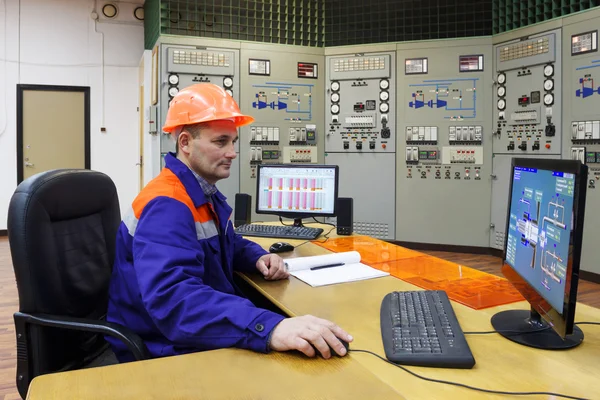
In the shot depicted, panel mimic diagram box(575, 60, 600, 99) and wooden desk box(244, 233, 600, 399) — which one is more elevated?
panel mimic diagram box(575, 60, 600, 99)

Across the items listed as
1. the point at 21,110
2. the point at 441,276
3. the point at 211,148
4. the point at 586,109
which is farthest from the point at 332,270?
the point at 21,110

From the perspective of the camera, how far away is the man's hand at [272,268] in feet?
5.72

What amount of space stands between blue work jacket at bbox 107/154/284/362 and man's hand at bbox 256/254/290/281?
136mm

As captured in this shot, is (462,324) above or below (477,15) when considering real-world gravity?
below

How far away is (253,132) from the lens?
5371 millimetres

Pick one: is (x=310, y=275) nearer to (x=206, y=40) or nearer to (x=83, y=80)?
(x=206, y=40)

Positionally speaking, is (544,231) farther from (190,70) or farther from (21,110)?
(21,110)

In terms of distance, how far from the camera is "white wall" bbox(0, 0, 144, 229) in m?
6.28

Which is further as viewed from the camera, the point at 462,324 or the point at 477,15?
the point at 477,15

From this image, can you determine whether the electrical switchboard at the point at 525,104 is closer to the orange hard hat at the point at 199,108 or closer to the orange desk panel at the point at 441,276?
the orange desk panel at the point at 441,276

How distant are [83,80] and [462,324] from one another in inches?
257

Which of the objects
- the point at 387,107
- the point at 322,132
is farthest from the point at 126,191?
the point at 387,107

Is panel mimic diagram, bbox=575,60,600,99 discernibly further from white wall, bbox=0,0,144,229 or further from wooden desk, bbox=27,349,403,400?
white wall, bbox=0,0,144,229

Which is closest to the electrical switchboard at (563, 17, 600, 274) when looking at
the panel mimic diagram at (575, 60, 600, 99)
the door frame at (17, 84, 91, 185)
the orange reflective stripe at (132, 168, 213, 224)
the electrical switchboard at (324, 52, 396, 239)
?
the panel mimic diagram at (575, 60, 600, 99)
